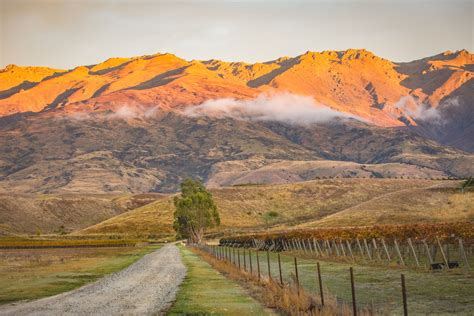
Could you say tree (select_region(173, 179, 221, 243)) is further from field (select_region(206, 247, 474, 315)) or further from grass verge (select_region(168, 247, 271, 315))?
grass verge (select_region(168, 247, 271, 315))

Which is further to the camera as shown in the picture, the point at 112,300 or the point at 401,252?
the point at 401,252

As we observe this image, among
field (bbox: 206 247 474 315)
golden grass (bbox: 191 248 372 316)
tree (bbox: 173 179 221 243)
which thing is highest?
golden grass (bbox: 191 248 372 316)

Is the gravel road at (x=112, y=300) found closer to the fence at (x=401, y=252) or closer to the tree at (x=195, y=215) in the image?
the fence at (x=401, y=252)

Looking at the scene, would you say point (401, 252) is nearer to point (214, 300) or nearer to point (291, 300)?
point (214, 300)

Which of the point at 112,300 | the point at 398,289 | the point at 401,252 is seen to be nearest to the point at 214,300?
the point at 112,300

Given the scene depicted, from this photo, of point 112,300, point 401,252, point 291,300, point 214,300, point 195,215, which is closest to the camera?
point 291,300

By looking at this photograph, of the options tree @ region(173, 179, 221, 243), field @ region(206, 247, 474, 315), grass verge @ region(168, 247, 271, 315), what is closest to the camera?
field @ region(206, 247, 474, 315)

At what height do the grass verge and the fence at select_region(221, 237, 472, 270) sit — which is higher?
the grass verge

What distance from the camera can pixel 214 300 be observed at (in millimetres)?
29906

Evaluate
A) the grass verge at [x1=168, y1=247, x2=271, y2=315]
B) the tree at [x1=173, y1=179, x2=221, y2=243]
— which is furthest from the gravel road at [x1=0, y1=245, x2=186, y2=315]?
the tree at [x1=173, y1=179, x2=221, y2=243]

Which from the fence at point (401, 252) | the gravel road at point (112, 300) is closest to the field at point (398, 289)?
the fence at point (401, 252)

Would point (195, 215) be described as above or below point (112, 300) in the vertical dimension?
below

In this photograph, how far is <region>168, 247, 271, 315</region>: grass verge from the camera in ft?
84.8

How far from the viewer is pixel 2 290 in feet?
128
